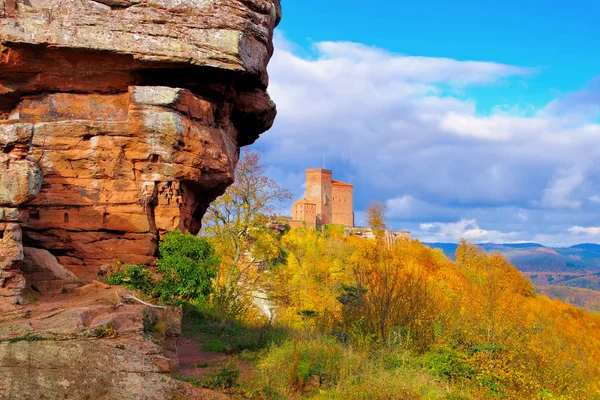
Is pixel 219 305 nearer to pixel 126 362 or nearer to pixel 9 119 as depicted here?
pixel 9 119

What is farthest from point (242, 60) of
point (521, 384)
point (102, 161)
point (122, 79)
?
point (521, 384)

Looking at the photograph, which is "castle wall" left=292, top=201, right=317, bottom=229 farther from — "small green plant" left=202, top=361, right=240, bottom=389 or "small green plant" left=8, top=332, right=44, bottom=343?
"small green plant" left=8, top=332, right=44, bottom=343

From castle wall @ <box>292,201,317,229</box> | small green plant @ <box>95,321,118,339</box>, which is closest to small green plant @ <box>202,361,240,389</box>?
small green plant @ <box>95,321,118,339</box>

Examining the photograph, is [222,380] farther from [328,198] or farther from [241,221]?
[328,198]

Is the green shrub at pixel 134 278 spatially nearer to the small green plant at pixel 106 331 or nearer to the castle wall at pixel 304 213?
the small green plant at pixel 106 331

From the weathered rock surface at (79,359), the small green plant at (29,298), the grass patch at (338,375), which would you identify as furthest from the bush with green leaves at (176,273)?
the weathered rock surface at (79,359)

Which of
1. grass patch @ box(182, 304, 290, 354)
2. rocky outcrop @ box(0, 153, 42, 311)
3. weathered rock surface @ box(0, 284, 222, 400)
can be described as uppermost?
rocky outcrop @ box(0, 153, 42, 311)

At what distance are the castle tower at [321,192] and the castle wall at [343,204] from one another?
94 cm

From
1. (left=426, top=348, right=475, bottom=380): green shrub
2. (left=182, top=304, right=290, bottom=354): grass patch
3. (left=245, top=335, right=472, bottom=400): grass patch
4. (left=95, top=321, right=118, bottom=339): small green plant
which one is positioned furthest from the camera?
(left=182, top=304, right=290, bottom=354): grass patch

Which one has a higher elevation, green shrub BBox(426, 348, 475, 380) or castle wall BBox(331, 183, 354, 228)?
castle wall BBox(331, 183, 354, 228)

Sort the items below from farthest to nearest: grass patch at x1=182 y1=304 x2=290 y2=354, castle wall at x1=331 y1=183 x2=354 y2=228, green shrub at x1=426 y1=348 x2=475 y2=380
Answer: castle wall at x1=331 y1=183 x2=354 y2=228 → grass patch at x1=182 y1=304 x2=290 y2=354 → green shrub at x1=426 y1=348 x2=475 y2=380

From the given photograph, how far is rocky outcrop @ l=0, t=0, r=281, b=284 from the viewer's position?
11.6 m

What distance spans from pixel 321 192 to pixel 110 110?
3826 inches

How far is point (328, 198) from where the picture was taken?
364 ft
